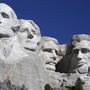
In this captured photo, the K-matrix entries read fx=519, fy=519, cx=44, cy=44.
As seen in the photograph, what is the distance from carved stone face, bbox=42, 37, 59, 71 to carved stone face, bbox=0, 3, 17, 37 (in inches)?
134

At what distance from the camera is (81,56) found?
31.3 metres

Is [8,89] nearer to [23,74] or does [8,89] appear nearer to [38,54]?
[23,74]

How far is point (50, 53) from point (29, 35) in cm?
266

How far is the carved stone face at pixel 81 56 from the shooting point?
31.1m

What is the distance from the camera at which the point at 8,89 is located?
85.1 ft

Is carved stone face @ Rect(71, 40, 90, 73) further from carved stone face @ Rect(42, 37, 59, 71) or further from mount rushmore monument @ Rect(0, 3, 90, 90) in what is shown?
carved stone face @ Rect(42, 37, 59, 71)

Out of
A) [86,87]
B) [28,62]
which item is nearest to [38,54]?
[28,62]

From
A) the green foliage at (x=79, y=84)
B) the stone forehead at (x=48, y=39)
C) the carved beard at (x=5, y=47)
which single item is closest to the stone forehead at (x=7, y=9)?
the carved beard at (x=5, y=47)

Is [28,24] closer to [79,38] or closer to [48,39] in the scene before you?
[48,39]

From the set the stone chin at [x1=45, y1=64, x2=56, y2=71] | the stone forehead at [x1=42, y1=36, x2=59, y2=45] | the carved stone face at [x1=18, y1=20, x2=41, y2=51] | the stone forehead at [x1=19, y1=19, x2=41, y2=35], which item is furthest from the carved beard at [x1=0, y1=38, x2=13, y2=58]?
the stone forehead at [x1=42, y1=36, x2=59, y2=45]

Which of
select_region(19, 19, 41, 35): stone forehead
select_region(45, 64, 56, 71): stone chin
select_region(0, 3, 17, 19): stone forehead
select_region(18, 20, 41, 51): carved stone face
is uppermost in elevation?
select_region(0, 3, 17, 19): stone forehead

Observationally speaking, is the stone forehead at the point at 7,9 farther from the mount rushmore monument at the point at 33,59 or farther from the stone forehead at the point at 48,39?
the stone forehead at the point at 48,39

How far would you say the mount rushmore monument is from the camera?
27.5 m

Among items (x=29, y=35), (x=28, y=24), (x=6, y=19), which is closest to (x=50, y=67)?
(x=29, y=35)
